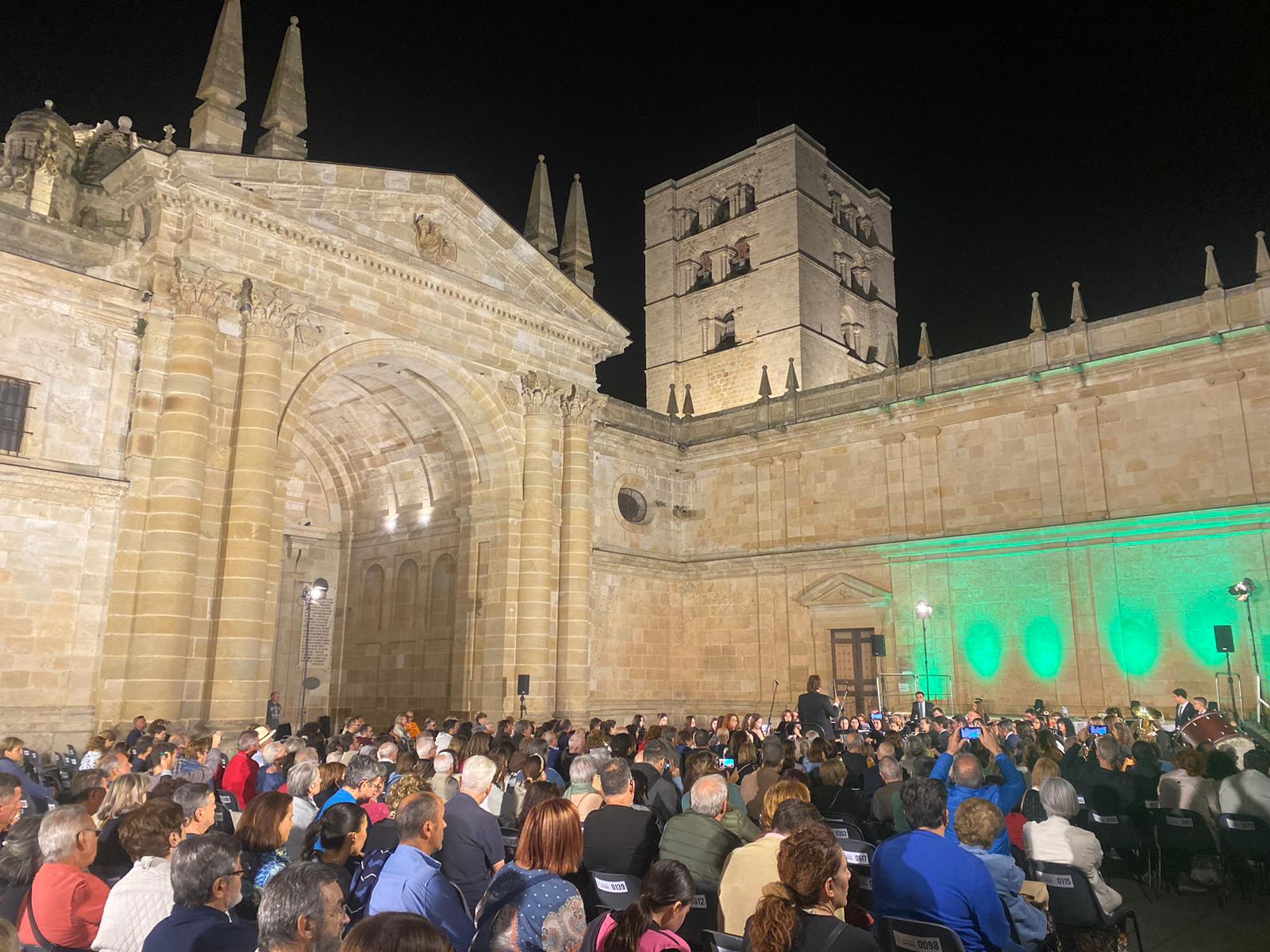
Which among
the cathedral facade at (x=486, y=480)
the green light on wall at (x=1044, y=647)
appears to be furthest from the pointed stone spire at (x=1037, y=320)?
the green light on wall at (x=1044, y=647)

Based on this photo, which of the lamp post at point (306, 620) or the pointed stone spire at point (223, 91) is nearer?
the pointed stone spire at point (223, 91)

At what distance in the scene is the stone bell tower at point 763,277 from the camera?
39312 mm

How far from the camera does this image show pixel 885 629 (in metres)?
25.3

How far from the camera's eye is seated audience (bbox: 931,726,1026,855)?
700 cm

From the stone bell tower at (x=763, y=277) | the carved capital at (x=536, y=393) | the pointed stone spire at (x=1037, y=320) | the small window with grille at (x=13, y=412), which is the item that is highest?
the stone bell tower at (x=763, y=277)

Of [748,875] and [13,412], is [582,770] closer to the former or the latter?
[748,875]

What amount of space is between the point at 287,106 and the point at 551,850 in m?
19.2

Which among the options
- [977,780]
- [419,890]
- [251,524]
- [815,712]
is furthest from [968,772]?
[251,524]

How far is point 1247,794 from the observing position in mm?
8273

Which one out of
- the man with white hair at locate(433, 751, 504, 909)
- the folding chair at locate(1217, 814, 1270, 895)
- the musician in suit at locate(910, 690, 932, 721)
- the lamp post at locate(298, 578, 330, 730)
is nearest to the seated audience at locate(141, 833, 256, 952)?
the man with white hair at locate(433, 751, 504, 909)

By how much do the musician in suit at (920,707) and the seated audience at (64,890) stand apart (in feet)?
53.3

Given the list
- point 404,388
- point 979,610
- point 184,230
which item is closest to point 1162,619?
point 979,610

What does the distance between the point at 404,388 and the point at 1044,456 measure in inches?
651

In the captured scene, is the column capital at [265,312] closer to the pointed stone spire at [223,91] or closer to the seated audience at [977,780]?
the pointed stone spire at [223,91]
